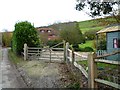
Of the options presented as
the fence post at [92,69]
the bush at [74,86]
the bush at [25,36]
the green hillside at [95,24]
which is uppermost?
the green hillside at [95,24]

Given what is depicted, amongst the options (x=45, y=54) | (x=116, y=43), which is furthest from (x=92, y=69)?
(x=116, y=43)

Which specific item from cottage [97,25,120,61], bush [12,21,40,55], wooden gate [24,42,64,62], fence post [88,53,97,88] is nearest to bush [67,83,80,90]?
fence post [88,53,97,88]

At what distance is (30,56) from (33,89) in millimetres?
8640

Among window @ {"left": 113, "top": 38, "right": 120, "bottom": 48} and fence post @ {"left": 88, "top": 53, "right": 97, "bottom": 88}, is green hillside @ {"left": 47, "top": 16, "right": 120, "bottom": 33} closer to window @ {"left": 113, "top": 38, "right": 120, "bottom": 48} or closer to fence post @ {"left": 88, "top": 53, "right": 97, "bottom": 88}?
window @ {"left": 113, "top": 38, "right": 120, "bottom": 48}

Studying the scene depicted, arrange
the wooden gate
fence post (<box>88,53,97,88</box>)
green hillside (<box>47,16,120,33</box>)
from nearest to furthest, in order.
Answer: fence post (<box>88,53,97,88</box>)
the wooden gate
green hillside (<box>47,16,120,33</box>)

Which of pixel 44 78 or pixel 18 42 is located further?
pixel 18 42

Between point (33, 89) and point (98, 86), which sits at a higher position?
point (98, 86)

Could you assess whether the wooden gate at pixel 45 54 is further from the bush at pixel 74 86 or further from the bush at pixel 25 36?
the bush at pixel 74 86

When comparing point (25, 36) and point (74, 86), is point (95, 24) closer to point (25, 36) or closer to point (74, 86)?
point (25, 36)

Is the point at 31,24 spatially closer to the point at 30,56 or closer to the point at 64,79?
the point at 30,56

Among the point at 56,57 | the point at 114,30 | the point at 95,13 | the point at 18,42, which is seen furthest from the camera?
the point at 18,42

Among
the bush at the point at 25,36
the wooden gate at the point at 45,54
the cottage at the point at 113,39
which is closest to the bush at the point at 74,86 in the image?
the wooden gate at the point at 45,54

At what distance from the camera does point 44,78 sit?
9383mm

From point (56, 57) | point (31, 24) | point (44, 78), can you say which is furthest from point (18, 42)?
point (44, 78)
